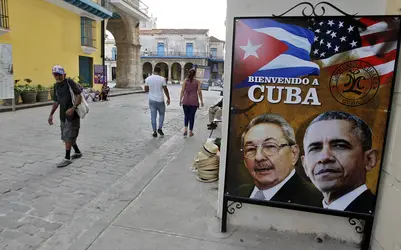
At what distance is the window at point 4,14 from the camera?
12.0 metres

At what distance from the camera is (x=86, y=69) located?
61.1ft

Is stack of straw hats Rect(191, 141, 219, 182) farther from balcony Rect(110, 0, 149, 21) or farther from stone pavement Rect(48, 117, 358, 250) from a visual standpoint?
balcony Rect(110, 0, 149, 21)

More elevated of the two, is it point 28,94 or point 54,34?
point 54,34

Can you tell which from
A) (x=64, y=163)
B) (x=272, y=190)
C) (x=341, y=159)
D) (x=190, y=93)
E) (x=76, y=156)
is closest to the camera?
(x=341, y=159)

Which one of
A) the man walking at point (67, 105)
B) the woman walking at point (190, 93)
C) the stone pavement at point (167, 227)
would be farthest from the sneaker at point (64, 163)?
the woman walking at point (190, 93)

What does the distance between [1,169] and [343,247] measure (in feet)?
15.8

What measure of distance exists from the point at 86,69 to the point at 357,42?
18.4 m

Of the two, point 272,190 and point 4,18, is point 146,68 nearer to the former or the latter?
point 4,18

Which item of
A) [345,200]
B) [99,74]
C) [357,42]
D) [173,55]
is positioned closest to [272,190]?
[345,200]

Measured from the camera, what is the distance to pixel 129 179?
14.4ft

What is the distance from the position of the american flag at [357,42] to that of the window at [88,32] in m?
17.5

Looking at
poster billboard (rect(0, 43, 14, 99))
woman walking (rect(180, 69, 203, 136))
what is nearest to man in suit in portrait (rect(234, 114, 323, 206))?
woman walking (rect(180, 69, 203, 136))

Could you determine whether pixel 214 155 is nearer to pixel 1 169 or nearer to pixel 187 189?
pixel 187 189

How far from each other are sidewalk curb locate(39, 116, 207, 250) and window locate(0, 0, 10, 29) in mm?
10499
